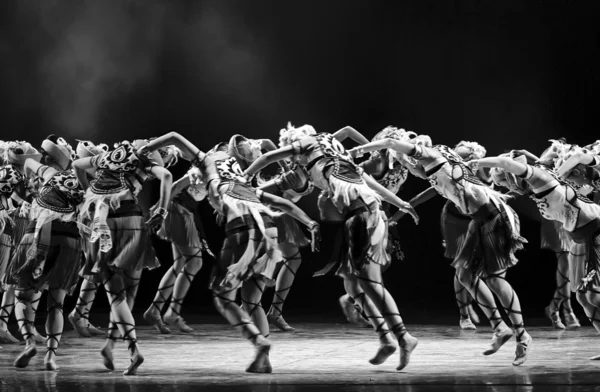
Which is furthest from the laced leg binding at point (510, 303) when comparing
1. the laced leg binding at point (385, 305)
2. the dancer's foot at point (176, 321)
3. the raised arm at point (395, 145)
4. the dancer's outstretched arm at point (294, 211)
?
the dancer's foot at point (176, 321)

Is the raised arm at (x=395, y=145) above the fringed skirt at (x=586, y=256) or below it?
above

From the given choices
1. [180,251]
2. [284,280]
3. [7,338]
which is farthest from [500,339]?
[7,338]

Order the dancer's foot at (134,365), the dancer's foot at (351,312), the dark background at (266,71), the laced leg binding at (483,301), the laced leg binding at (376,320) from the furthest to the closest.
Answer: the dark background at (266,71)
the dancer's foot at (351,312)
the laced leg binding at (483,301)
the laced leg binding at (376,320)
the dancer's foot at (134,365)

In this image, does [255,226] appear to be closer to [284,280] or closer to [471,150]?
[471,150]

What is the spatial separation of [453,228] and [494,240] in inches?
62.9

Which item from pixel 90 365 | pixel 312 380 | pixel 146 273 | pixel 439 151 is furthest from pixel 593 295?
pixel 146 273

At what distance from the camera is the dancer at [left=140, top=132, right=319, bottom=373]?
4598mm

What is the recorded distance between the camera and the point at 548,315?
7180mm

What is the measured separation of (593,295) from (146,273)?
5.21 meters

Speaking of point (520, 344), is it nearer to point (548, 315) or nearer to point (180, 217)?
point (548, 315)

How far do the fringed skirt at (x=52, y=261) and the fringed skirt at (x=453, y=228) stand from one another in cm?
295

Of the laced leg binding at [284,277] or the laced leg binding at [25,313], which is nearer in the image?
the laced leg binding at [25,313]

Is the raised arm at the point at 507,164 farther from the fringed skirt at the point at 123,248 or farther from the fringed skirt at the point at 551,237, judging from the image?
the fringed skirt at the point at 551,237

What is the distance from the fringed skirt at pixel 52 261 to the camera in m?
4.92
